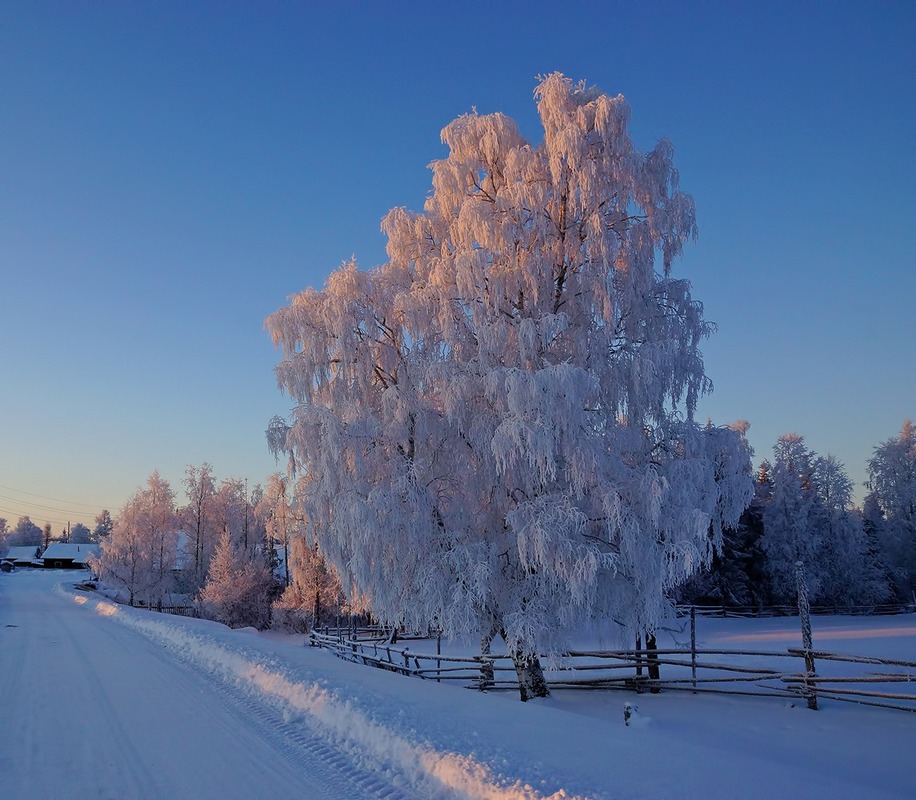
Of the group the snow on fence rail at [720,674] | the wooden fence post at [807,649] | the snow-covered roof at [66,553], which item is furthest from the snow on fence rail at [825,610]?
the snow-covered roof at [66,553]

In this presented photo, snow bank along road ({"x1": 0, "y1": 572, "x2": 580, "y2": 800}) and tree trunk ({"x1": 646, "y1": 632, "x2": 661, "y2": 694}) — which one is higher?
snow bank along road ({"x1": 0, "y1": 572, "x2": 580, "y2": 800})

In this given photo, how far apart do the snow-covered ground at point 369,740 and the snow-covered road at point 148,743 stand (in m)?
0.03

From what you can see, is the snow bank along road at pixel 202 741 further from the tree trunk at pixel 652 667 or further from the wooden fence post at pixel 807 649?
the wooden fence post at pixel 807 649

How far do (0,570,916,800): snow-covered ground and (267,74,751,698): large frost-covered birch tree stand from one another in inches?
86.9

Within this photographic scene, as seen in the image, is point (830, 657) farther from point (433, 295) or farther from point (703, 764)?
point (433, 295)

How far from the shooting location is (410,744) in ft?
21.2

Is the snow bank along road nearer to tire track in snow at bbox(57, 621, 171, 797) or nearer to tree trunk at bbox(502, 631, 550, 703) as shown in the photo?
tire track in snow at bbox(57, 621, 171, 797)

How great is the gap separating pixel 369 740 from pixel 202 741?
1.91 m

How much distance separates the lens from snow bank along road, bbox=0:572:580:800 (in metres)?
5.73

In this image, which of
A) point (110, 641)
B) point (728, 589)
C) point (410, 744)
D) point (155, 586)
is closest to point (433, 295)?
point (410, 744)

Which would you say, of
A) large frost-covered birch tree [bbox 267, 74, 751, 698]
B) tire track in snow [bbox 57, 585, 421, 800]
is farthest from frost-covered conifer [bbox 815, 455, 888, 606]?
tire track in snow [bbox 57, 585, 421, 800]

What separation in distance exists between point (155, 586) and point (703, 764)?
2295 inches

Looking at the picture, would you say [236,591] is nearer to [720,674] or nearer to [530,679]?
[720,674]

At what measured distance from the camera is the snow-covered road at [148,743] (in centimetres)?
579
